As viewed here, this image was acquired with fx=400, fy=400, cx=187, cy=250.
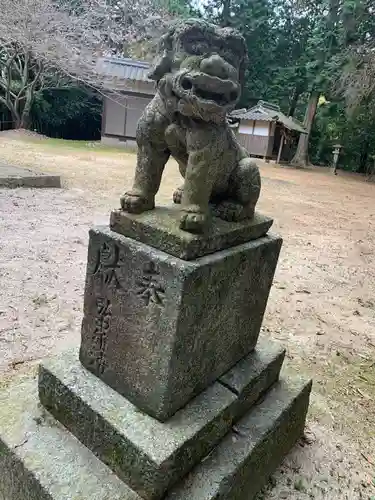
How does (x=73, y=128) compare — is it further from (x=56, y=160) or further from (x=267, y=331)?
(x=267, y=331)

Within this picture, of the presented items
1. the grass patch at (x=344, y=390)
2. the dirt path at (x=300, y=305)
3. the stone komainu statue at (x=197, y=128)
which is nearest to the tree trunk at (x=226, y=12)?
the dirt path at (x=300, y=305)

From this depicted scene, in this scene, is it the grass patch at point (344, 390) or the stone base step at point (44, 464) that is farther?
the grass patch at point (344, 390)

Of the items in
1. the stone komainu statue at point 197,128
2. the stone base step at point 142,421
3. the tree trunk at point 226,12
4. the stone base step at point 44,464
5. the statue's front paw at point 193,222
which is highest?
the tree trunk at point 226,12

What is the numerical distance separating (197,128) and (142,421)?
105cm

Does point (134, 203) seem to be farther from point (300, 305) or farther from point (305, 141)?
point (305, 141)

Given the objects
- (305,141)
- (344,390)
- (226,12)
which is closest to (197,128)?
(344,390)

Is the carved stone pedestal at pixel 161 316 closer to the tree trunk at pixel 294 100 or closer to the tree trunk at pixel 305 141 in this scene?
the tree trunk at pixel 305 141

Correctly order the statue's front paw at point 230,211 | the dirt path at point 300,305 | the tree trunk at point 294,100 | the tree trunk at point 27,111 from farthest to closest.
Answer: the tree trunk at point 294,100 → the tree trunk at point 27,111 → the dirt path at point 300,305 → the statue's front paw at point 230,211

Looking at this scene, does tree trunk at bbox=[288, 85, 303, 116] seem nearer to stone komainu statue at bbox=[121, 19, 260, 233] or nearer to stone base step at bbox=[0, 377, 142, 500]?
stone komainu statue at bbox=[121, 19, 260, 233]

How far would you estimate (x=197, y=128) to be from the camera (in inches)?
54.3

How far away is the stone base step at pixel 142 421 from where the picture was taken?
1.33 m

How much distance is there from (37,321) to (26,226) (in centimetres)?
232

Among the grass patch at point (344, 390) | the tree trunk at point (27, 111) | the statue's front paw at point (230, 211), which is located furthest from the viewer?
the tree trunk at point (27, 111)

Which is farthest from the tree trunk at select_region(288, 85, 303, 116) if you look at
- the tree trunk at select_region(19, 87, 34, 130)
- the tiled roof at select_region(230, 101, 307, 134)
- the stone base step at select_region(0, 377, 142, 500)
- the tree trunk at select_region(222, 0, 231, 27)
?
the stone base step at select_region(0, 377, 142, 500)
